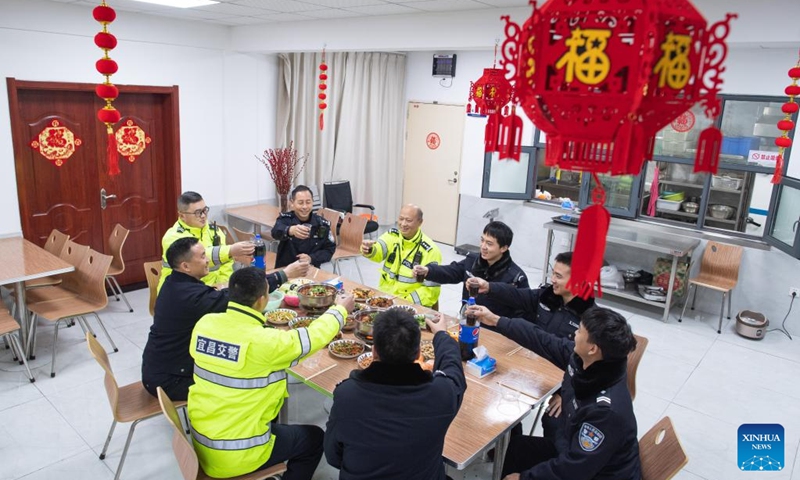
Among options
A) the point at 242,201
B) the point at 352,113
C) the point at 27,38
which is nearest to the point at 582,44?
the point at 27,38

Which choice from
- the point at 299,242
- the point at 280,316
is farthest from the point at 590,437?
the point at 299,242

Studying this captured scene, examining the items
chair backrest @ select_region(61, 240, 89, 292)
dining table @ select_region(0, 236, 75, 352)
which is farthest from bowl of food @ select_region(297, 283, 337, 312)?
chair backrest @ select_region(61, 240, 89, 292)

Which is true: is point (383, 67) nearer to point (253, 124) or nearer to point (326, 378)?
point (253, 124)

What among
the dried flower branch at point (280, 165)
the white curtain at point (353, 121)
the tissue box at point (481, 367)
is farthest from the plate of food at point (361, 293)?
the white curtain at point (353, 121)

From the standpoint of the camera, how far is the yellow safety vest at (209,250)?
3.95 m

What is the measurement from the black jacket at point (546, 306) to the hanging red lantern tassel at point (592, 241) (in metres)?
1.80

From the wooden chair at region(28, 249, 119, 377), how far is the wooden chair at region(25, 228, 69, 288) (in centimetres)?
30

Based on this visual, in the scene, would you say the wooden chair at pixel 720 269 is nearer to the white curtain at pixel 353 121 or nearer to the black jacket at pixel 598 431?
the black jacket at pixel 598 431

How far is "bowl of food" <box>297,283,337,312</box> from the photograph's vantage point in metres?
3.39

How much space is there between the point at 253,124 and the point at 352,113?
61.4 inches

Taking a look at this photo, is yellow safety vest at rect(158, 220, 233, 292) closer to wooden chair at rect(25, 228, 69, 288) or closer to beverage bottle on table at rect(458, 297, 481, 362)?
wooden chair at rect(25, 228, 69, 288)

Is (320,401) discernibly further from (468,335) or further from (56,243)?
(56,243)

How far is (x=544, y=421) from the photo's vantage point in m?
3.03

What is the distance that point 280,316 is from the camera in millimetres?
3357
